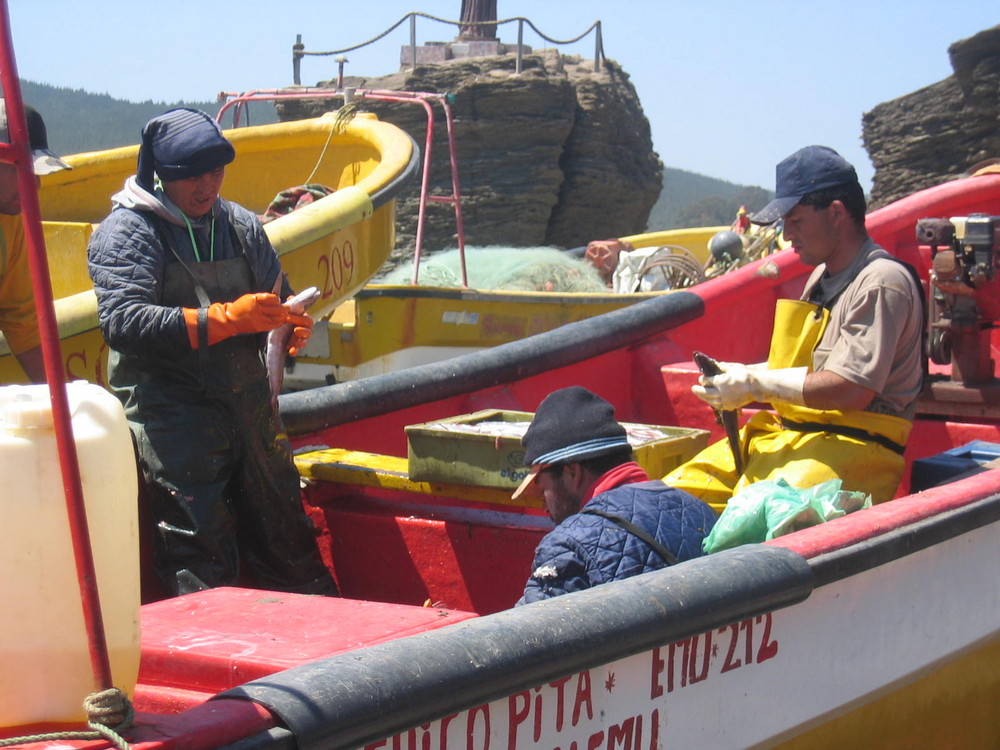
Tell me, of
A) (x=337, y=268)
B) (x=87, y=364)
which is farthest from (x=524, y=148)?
(x=87, y=364)

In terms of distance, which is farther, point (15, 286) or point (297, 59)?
point (297, 59)

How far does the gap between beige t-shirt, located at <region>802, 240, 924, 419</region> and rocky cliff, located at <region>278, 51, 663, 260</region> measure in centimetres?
1964

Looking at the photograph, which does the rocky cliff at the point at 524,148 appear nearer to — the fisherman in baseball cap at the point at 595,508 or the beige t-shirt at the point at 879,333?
the beige t-shirt at the point at 879,333

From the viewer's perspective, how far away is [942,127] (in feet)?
61.3

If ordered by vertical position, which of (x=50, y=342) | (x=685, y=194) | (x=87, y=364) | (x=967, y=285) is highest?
(x=50, y=342)

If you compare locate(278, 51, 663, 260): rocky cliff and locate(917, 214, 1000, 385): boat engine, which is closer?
locate(917, 214, 1000, 385): boat engine

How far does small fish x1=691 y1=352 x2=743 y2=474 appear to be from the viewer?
358 cm

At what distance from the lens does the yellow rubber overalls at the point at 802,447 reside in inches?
136

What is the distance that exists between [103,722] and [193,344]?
5.11ft

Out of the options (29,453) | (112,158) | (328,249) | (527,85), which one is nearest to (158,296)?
(29,453)

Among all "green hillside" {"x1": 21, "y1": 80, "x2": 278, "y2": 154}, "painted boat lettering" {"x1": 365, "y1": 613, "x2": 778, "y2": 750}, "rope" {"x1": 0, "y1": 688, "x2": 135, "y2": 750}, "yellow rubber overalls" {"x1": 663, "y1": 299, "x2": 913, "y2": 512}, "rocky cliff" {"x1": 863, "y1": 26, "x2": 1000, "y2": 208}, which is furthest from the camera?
"green hillside" {"x1": 21, "y1": 80, "x2": 278, "y2": 154}

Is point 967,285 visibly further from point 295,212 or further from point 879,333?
point 295,212

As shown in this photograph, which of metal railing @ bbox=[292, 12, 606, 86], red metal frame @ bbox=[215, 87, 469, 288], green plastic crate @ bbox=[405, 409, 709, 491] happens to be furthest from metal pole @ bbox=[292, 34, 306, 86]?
green plastic crate @ bbox=[405, 409, 709, 491]

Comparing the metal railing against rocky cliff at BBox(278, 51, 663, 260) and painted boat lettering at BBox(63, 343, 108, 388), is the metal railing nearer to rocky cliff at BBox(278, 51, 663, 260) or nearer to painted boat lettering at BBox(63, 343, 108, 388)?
rocky cliff at BBox(278, 51, 663, 260)
